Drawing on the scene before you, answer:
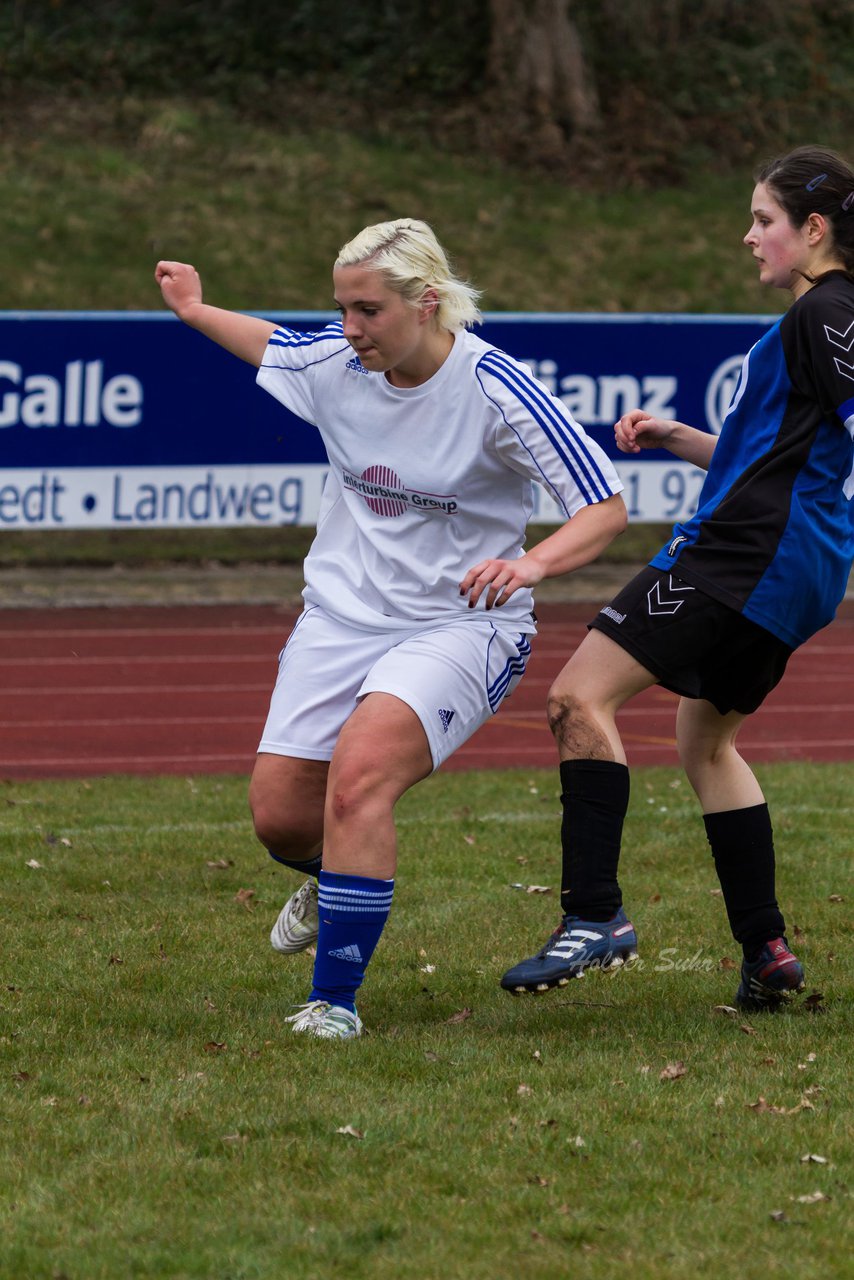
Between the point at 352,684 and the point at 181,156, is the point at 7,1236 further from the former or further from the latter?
the point at 181,156

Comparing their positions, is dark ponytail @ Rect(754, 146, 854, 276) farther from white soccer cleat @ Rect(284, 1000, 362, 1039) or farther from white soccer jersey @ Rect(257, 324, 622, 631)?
white soccer cleat @ Rect(284, 1000, 362, 1039)

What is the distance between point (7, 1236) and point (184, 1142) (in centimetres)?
57

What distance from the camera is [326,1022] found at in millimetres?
4582

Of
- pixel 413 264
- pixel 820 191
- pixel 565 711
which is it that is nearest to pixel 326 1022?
pixel 565 711

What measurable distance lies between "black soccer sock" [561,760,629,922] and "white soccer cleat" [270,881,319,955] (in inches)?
34.4

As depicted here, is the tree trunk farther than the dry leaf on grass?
Yes

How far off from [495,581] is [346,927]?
3.12ft

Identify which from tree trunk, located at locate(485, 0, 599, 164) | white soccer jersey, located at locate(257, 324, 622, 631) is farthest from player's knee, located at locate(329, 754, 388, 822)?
tree trunk, located at locate(485, 0, 599, 164)

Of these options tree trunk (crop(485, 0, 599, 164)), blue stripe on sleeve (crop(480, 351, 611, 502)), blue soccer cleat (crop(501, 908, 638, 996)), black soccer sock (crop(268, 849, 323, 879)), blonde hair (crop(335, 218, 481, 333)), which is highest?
tree trunk (crop(485, 0, 599, 164))

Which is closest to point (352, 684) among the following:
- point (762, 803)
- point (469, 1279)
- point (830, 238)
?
point (762, 803)

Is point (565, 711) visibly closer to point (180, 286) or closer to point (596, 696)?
point (596, 696)

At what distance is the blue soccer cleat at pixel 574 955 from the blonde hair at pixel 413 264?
152 cm

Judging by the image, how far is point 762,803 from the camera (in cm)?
498

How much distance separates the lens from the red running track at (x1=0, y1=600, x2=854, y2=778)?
9211mm
